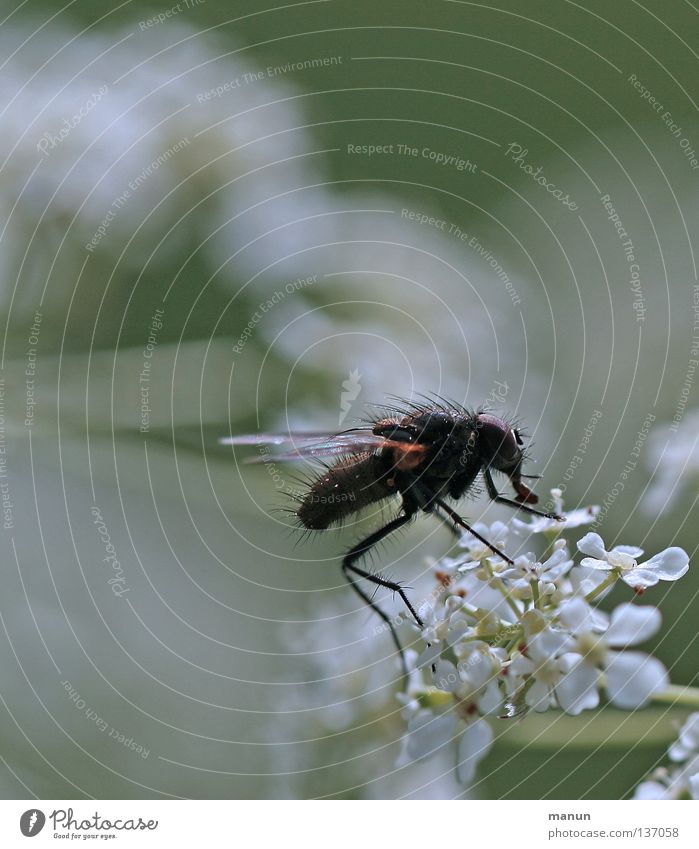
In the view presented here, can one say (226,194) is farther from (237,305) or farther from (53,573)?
(53,573)

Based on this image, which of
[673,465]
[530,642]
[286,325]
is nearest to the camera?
[530,642]

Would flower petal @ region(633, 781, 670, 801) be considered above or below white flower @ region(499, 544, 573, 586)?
below

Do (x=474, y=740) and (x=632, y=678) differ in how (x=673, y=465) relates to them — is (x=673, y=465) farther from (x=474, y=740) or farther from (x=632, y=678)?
(x=474, y=740)

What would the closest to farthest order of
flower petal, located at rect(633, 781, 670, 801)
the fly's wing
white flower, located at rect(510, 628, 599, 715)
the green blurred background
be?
white flower, located at rect(510, 628, 599, 715), flower petal, located at rect(633, 781, 670, 801), the fly's wing, the green blurred background

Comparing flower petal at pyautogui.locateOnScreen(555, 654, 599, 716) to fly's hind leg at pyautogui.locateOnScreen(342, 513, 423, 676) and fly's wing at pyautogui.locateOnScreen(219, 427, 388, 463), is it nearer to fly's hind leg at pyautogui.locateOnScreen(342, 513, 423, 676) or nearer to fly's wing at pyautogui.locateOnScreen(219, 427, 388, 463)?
fly's hind leg at pyautogui.locateOnScreen(342, 513, 423, 676)

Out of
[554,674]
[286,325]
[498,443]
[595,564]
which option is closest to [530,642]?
[554,674]

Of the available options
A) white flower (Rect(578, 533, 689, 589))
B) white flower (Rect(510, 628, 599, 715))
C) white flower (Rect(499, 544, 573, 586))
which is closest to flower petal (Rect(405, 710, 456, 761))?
white flower (Rect(510, 628, 599, 715))

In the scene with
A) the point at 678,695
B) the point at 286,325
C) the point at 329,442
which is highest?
the point at 286,325
